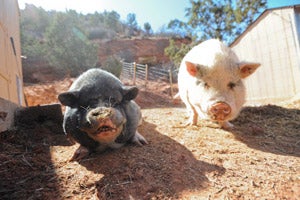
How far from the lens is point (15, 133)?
14.4ft

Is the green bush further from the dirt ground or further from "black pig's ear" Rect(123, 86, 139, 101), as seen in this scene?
"black pig's ear" Rect(123, 86, 139, 101)

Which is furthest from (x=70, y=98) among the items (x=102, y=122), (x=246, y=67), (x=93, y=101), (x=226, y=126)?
(x=226, y=126)

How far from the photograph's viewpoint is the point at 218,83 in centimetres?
436

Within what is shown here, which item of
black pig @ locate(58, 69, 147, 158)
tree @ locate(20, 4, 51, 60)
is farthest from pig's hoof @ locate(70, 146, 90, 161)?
tree @ locate(20, 4, 51, 60)

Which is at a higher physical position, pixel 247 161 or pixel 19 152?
pixel 19 152

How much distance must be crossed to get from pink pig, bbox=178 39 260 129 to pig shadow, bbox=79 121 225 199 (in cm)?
75

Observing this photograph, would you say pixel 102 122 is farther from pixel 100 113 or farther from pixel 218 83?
pixel 218 83

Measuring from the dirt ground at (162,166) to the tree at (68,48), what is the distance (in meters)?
15.3

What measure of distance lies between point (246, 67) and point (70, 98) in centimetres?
277

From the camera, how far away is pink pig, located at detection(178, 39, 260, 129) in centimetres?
414

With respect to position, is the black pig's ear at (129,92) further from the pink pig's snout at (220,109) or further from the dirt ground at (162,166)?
the pink pig's snout at (220,109)

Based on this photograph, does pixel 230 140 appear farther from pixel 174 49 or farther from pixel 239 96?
pixel 174 49

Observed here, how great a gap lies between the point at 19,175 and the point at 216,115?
8.69 feet

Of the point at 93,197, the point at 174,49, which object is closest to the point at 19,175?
the point at 93,197
